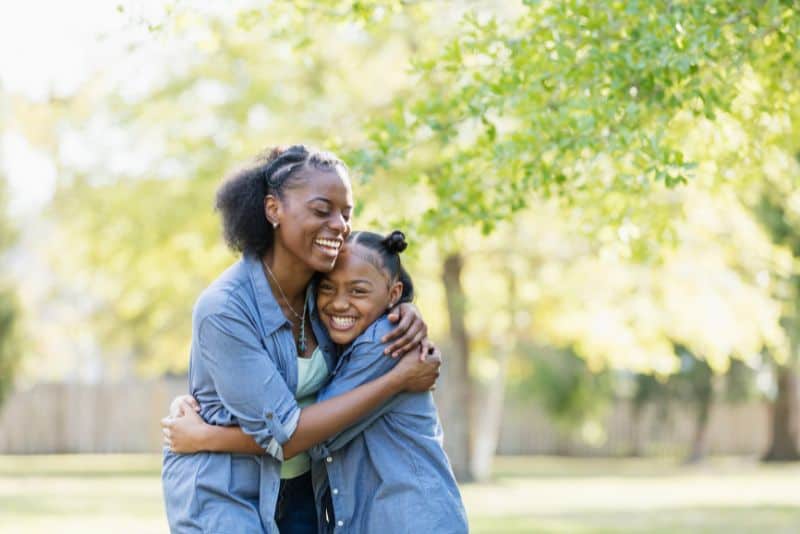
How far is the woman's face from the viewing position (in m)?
4.45

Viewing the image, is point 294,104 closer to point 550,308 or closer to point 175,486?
point 550,308

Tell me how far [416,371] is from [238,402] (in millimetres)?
587

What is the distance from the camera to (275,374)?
430cm

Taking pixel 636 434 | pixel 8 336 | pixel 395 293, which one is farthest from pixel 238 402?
pixel 636 434

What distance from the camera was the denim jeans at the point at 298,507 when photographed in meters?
4.66

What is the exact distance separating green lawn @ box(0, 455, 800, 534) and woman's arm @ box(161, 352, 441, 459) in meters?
9.19

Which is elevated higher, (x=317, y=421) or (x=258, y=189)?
(x=258, y=189)

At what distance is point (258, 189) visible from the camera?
4598 mm

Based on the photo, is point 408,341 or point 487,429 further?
point 487,429

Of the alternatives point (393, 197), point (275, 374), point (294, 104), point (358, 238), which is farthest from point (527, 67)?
point (294, 104)

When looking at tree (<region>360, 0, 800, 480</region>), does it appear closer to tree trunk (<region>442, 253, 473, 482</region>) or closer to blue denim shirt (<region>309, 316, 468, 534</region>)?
blue denim shirt (<region>309, 316, 468, 534</region>)

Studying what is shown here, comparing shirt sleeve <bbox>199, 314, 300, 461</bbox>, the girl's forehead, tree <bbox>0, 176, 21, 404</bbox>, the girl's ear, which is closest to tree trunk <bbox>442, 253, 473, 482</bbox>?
tree <bbox>0, 176, 21, 404</bbox>

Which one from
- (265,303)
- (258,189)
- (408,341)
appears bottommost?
(408,341)

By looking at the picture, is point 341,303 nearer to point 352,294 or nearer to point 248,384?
point 352,294
